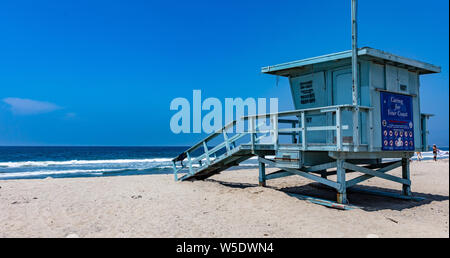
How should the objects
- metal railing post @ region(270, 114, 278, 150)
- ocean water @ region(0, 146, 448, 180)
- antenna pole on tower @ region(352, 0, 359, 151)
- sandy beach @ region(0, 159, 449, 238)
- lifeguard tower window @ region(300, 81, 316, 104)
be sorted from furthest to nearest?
1. ocean water @ region(0, 146, 448, 180)
2. lifeguard tower window @ region(300, 81, 316, 104)
3. metal railing post @ region(270, 114, 278, 150)
4. antenna pole on tower @ region(352, 0, 359, 151)
5. sandy beach @ region(0, 159, 449, 238)

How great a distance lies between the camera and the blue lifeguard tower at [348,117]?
841cm

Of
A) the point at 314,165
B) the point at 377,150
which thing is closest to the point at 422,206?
the point at 377,150

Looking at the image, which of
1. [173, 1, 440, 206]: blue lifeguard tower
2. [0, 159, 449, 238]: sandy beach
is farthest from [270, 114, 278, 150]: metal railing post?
[0, 159, 449, 238]: sandy beach

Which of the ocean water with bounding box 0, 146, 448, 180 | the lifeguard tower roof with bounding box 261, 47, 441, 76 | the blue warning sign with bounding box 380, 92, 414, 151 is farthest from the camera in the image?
the ocean water with bounding box 0, 146, 448, 180

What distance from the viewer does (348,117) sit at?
921 centimetres

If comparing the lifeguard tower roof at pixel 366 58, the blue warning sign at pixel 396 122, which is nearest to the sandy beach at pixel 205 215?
the blue warning sign at pixel 396 122

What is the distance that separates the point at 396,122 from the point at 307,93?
2.64 meters

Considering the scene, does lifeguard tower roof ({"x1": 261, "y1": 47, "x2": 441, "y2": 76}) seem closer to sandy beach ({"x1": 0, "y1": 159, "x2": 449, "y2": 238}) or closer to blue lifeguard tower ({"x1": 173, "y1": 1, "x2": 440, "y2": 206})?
blue lifeguard tower ({"x1": 173, "y1": 1, "x2": 440, "y2": 206})

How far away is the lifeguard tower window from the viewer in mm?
10375

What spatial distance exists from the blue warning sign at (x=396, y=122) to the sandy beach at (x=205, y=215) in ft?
5.50

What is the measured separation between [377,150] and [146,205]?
5.98 metres

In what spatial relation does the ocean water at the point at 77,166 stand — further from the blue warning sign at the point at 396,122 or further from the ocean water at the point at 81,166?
the blue warning sign at the point at 396,122

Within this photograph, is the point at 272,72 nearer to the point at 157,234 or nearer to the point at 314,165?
the point at 314,165

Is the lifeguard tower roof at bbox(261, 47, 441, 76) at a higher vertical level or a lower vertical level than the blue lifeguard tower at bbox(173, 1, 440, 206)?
higher
